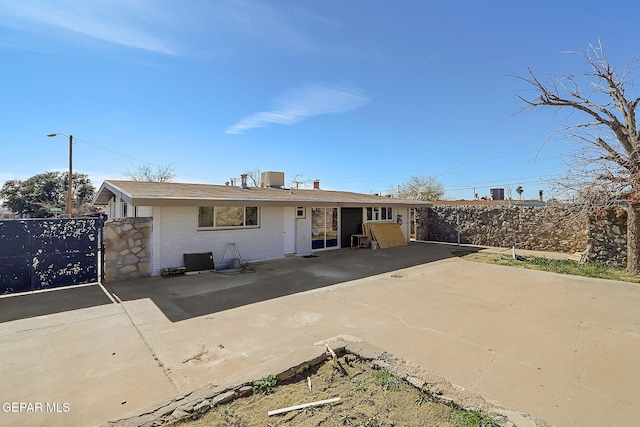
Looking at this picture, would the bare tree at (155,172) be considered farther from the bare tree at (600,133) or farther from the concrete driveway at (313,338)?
the bare tree at (600,133)

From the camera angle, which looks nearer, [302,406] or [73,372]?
[302,406]

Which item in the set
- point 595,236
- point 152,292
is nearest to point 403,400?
point 152,292

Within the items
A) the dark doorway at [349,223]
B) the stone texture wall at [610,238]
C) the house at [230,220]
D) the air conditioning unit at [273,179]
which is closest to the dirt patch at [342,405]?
the house at [230,220]

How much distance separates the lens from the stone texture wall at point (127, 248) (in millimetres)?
7297

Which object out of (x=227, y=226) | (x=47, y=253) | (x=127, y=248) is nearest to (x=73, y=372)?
(x=47, y=253)

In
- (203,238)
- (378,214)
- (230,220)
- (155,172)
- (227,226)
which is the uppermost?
(155,172)

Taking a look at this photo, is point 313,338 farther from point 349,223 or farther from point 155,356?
point 349,223

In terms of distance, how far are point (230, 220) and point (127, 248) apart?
9.96ft

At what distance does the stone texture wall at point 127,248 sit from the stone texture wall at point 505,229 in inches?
590

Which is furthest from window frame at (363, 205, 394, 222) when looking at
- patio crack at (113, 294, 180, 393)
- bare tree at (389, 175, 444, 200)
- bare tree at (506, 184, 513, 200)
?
bare tree at (506, 184, 513, 200)

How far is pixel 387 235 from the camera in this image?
14.9 m

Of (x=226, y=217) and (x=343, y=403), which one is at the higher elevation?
(x=226, y=217)

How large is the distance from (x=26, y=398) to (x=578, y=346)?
22.0ft

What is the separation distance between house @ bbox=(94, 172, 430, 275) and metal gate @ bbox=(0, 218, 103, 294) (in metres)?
1.27
